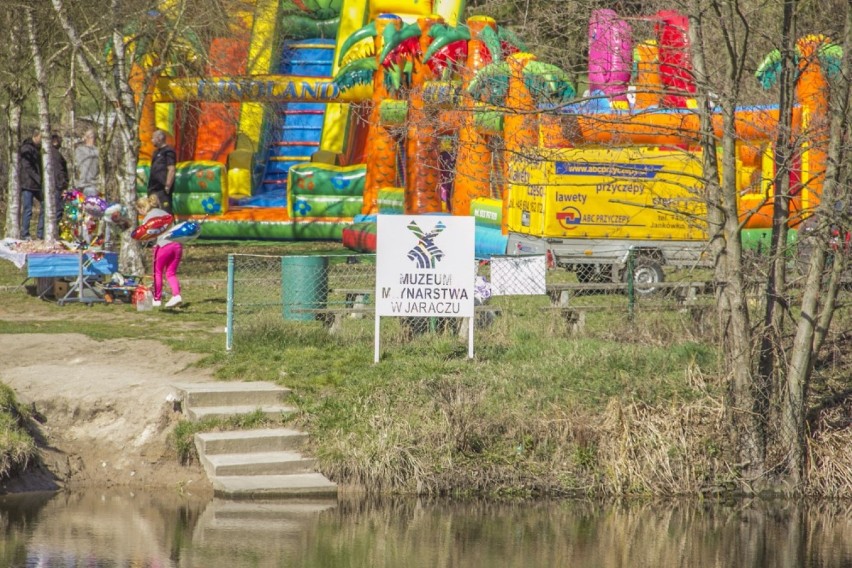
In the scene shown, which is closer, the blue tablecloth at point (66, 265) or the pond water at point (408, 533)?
the pond water at point (408, 533)

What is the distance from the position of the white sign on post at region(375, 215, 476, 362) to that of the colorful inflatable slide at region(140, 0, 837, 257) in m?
0.97

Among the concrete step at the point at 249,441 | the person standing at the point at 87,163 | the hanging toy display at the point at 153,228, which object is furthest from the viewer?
the person standing at the point at 87,163

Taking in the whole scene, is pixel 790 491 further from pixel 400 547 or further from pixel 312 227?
pixel 312 227

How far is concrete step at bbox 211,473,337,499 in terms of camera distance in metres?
9.75

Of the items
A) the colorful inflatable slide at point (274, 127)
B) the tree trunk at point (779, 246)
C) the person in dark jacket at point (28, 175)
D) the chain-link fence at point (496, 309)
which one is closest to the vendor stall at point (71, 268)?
the chain-link fence at point (496, 309)

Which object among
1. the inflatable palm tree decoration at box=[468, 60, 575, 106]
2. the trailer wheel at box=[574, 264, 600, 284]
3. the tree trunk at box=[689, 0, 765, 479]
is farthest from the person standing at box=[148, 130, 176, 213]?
the tree trunk at box=[689, 0, 765, 479]

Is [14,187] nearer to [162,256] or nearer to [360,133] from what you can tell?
[360,133]

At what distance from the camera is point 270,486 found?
9805mm

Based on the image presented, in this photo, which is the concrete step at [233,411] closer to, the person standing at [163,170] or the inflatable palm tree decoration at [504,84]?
the inflatable palm tree decoration at [504,84]

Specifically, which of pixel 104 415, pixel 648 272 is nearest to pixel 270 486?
pixel 104 415

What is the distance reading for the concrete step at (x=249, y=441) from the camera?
404 inches

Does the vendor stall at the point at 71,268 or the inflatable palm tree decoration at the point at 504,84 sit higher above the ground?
the inflatable palm tree decoration at the point at 504,84

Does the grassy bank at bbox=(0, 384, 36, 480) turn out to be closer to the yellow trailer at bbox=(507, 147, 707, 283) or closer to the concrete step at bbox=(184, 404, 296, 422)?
the concrete step at bbox=(184, 404, 296, 422)

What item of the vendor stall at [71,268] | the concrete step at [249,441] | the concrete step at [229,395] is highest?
the vendor stall at [71,268]
